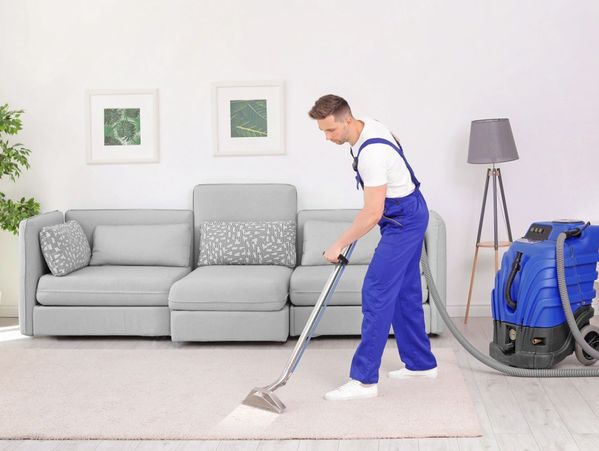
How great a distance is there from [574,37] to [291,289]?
7.85 feet

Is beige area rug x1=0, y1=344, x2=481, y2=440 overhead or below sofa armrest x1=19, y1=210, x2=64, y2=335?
below

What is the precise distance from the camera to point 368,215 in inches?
138

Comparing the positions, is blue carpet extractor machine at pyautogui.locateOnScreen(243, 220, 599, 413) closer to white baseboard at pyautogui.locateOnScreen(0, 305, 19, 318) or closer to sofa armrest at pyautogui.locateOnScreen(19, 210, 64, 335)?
sofa armrest at pyautogui.locateOnScreen(19, 210, 64, 335)

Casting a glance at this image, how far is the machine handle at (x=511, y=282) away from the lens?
4.07 meters

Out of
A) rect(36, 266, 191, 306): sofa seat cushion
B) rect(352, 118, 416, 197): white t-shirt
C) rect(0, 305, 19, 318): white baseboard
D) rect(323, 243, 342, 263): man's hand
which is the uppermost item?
rect(352, 118, 416, 197): white t-shirt

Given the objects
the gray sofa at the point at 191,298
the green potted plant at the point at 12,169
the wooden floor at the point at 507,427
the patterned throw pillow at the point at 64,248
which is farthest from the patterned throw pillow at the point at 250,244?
the wooden floor at the point at 507,427

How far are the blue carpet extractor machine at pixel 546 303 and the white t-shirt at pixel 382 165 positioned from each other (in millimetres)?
744

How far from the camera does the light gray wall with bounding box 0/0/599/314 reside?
17.9ft

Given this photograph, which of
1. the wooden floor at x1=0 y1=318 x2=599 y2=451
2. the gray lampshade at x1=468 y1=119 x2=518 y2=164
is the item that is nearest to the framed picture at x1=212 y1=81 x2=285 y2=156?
the gray lampshade at x1=468 y1=119 x2=518 y2=164

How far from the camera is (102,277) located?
4902 millimetres

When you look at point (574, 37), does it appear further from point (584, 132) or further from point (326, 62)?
point (326, 62)

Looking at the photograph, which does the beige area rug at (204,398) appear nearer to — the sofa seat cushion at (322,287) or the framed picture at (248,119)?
the sofa seat cushion at (322,287)

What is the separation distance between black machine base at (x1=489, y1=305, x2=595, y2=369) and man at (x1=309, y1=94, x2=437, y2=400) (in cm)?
66

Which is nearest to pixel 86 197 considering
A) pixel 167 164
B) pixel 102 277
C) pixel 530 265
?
pixel 167 164
